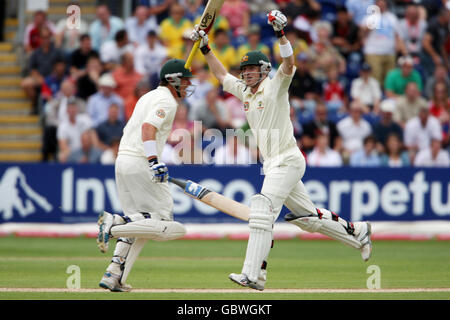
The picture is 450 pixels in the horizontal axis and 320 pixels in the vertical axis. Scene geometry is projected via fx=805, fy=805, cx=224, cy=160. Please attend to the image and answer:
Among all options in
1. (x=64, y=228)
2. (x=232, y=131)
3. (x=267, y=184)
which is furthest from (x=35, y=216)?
(x=267, y=184)

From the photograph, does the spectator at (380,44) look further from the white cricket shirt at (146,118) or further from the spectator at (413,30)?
the white cricket shirt at (146,118)

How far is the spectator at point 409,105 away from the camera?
14.8 metres

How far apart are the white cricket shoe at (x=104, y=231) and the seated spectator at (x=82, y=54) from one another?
8.31 meters

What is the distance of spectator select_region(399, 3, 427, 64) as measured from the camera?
1606 centimetres

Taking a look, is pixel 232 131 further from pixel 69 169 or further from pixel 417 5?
pixel 417 5

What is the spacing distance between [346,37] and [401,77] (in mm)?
1406

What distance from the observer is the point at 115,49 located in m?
15.1

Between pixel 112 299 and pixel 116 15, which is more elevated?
pixel 116 15

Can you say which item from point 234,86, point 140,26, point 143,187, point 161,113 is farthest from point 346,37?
point 143,187

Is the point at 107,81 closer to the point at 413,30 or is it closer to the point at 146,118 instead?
the point at 413,30

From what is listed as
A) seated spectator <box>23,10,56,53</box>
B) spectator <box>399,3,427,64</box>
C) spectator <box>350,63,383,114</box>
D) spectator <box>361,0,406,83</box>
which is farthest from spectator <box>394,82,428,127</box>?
seated spectator <box>23,10,56,53</box>

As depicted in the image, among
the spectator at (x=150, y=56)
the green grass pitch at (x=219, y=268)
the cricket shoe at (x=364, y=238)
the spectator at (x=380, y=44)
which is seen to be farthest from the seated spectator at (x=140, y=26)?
the cricket shoe at (x=364, y=238)

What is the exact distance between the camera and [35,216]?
12812 millimetres

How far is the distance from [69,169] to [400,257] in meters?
5.45
